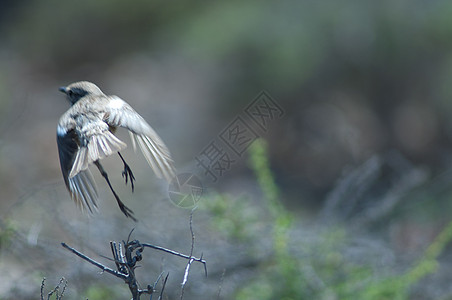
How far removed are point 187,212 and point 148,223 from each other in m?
0.41

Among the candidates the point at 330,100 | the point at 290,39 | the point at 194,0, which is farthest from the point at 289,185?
the point at 194,0

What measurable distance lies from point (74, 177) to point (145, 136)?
0.35m

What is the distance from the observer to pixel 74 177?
273 cm

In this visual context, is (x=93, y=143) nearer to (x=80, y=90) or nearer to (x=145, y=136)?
(x=145, y=136)

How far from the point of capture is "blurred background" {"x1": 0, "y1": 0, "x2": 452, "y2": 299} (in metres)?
3.61

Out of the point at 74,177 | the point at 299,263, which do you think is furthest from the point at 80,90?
the point at 299,263

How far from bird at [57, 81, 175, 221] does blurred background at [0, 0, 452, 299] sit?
0.44 meters

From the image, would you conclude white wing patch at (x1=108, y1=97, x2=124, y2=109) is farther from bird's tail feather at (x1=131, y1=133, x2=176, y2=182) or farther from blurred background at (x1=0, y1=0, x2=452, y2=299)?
blurred background at (x1=0, y1=0, x2=452, y2=299)

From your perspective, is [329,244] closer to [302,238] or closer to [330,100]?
[302,238]

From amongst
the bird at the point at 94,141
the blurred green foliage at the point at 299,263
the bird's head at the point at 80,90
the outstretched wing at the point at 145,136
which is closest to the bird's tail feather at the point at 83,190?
the bird at the point at 94,141

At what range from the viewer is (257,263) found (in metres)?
3.80

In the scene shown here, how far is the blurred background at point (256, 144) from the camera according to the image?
361cm

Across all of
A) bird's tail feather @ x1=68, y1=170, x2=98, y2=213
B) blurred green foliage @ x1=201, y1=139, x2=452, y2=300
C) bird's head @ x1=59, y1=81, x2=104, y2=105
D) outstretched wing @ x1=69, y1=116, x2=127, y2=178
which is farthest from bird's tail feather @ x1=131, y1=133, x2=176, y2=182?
blurred green foliage @ x1=201, y1=139, x2=452, y2=300

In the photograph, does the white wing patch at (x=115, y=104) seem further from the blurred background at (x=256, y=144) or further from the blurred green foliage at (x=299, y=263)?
the blurred green foliage at (x=299, y=263)
